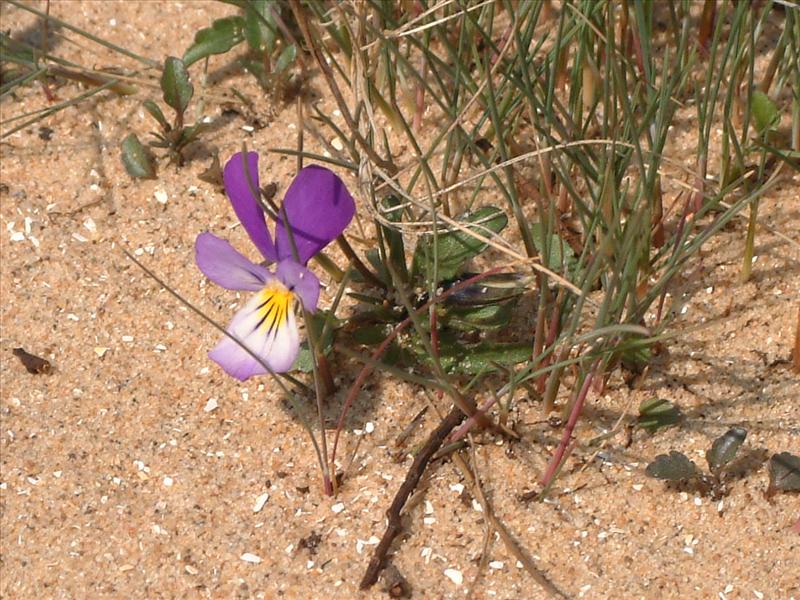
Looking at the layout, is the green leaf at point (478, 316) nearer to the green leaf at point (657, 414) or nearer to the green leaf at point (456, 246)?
the green leaf at point (456, 246)

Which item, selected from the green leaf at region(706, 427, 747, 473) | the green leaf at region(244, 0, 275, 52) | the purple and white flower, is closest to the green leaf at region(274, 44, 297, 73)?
the green leaf at region(244, 0, 275, 52)

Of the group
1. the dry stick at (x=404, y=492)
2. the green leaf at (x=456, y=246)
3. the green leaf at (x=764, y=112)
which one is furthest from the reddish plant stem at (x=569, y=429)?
the green leaf at (x=764, y=112)

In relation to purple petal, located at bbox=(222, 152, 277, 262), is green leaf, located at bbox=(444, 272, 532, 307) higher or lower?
lower

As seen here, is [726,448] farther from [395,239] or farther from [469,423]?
[395,239]

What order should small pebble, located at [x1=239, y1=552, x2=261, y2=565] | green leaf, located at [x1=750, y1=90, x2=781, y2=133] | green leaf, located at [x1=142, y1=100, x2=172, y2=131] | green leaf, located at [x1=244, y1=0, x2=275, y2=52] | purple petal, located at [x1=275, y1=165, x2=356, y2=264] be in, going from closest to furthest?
purple petal, located at [x1=275, y1=165, x2=356, y2=264] → small pebble, located at [x1=239, y1=552, x2=261, y2=565] → green leaf, located at [x1=750, y1=90, x2=781, y2=133] → green leaf, located at [x1=142, y1=100, x2=172, y2=131] → green leaf, located at [x1=244, y1=0, x2=275, y2=52]

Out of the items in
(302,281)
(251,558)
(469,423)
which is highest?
(302,281)

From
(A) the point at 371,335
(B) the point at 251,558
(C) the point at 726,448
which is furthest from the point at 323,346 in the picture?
(C) the point at 726,448

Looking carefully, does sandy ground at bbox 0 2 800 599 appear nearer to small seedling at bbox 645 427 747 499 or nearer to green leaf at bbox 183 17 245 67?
small seedling at bbox 645 427 747 499
